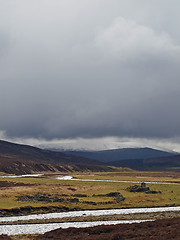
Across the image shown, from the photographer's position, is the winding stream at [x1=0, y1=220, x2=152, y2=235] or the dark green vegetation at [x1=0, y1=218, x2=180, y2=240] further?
the winding stream at [x1=0, y1=220, x2=152, y2=235]

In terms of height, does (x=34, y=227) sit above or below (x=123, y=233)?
below

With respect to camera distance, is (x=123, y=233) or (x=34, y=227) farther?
(x=34, y=227)

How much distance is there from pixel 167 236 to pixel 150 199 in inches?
2041

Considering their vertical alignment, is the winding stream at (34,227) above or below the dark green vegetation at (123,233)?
below

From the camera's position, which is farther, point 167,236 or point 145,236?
point 145,236

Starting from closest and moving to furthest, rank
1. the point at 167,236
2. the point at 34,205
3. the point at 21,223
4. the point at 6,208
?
the point at 167,236
the point at 21,223
the point at 6,208
the point at 34,205

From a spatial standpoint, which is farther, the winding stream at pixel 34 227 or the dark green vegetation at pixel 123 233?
the winding stream at pixel 34 227

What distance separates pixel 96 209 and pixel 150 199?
22.3 metres

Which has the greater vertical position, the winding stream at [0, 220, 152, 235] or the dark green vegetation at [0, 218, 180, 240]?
the dark green vegetation at [0, 218, 180, 240]

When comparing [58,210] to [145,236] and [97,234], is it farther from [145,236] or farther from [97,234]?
[145,236]

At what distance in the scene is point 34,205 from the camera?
7094 cm

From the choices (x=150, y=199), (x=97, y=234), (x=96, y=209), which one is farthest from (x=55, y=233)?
(x=150, y=199)

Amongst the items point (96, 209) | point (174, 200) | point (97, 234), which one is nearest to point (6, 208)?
point (96, 209)

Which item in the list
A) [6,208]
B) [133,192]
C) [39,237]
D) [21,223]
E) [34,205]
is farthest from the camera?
[133,192]
